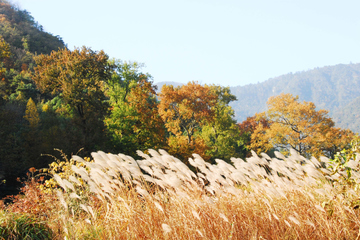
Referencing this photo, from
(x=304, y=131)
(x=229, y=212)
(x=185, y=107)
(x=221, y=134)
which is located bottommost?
(x=221, y=134)

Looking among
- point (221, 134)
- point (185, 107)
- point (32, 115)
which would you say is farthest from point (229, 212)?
point (32, 115)

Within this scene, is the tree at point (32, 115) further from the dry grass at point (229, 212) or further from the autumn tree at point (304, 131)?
the dry grass at point (229, 212)

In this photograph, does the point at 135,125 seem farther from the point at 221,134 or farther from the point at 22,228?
the point at 22,228

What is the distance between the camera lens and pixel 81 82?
20156 mm

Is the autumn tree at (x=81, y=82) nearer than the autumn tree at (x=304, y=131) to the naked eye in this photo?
Yes

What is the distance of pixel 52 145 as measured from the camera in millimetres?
21922

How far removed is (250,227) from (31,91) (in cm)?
4185

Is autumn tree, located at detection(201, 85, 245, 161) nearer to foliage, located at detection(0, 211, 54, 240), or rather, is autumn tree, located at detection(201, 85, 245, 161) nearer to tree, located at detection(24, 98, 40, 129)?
tree, located at detection(24, 98, 40, 129)

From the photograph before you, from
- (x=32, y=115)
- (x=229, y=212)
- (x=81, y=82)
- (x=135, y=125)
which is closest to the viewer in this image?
(x=229, y=212)

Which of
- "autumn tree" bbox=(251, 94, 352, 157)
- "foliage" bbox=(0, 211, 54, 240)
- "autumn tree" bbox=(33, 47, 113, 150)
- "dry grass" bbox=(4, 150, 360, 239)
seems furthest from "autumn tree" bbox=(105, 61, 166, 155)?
"dry grass" bbox=(4, 150, 360, 239)

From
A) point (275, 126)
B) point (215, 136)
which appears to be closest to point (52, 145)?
point (215, 136)

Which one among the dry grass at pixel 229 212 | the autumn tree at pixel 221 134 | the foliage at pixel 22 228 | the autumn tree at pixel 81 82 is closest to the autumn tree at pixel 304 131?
the autumn tree at pixel 221 134

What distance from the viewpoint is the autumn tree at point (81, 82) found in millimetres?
19547

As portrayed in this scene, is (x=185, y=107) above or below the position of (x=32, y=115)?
above
